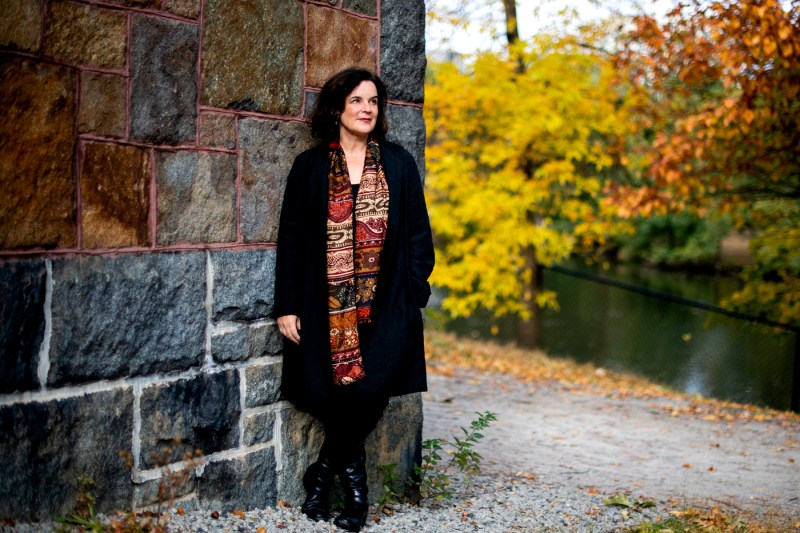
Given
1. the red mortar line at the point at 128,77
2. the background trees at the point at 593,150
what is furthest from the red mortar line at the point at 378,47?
the background trees at the point at 593,150

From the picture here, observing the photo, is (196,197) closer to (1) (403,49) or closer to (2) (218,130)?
(2) (218,130)

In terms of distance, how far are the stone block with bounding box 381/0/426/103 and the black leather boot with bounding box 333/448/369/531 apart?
5.57 feet

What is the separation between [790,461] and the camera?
5.36 meters

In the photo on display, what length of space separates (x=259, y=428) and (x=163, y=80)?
1443 mm

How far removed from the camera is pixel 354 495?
3.37 m

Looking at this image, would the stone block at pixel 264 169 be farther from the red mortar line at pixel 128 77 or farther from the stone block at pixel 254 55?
the red mortar line at pixel 128 77

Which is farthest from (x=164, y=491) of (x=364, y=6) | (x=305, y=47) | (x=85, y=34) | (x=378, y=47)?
(x=364, y=6)

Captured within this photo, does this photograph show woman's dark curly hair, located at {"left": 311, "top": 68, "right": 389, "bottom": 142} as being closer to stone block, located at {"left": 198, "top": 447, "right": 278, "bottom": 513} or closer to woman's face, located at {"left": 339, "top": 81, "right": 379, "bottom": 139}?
woman's face, located at {"left": 339, "top": 81, "right": 379, "bottom": 139}

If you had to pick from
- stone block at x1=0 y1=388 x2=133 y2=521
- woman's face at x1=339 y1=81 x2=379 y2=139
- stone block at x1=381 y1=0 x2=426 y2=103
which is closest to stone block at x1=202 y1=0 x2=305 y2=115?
woman's face at x1=339 y1=81 x2=379 y2=139

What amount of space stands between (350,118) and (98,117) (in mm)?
1025

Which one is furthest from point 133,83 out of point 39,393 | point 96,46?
point 39,393

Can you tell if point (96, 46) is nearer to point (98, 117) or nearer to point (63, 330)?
point (98, 117)

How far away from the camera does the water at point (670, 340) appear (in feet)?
35.4

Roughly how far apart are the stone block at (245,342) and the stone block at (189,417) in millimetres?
76
